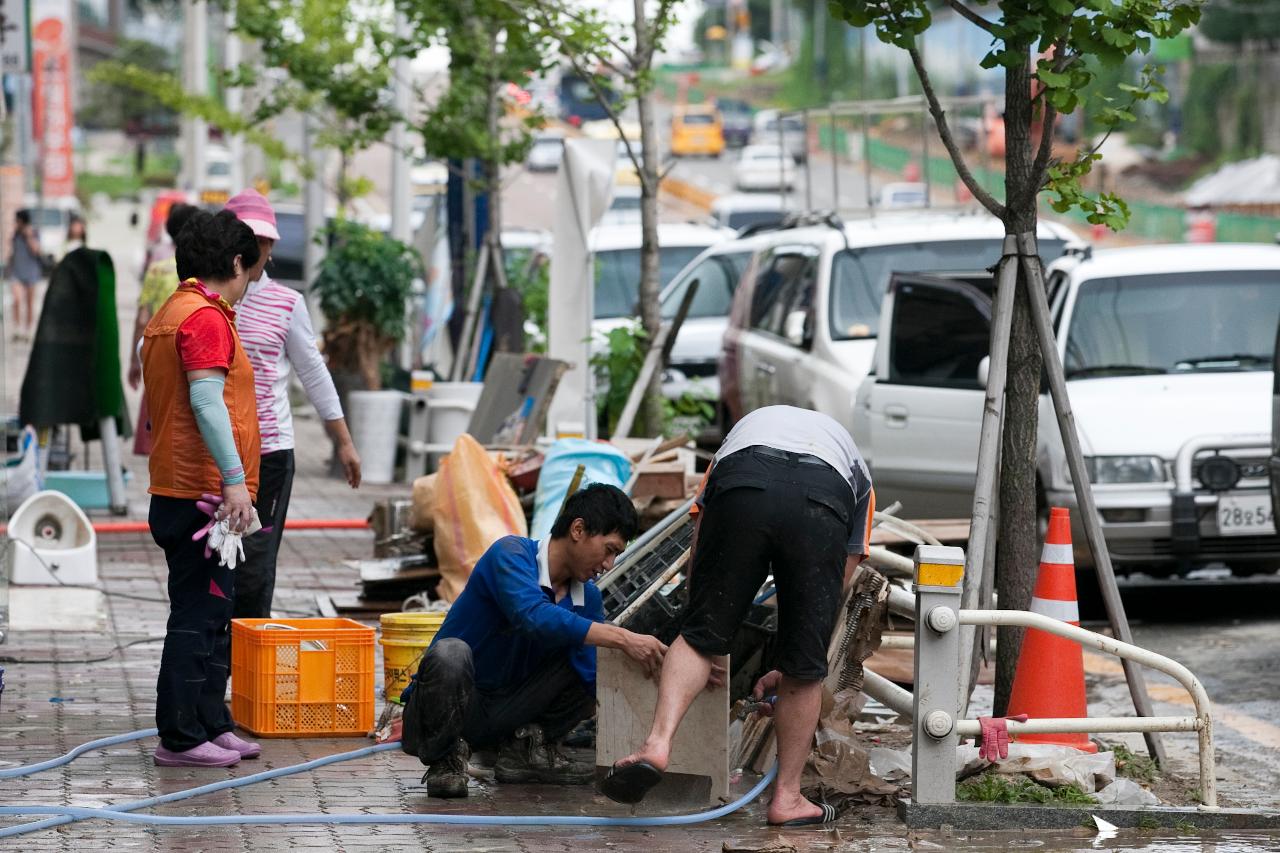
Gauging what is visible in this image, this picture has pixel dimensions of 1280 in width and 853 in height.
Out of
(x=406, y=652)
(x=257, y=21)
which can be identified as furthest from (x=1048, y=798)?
(x=257, y=21)

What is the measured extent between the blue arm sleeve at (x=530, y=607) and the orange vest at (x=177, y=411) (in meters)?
0.92

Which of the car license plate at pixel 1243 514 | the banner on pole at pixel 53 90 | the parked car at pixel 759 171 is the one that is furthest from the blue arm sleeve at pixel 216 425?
the parked car at pixel 759 171

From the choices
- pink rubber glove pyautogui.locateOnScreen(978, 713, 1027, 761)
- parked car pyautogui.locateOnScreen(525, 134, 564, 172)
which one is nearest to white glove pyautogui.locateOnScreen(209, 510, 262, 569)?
pink rubber glove pyautogui.locateOnScreen(978, 713, 1027, 761)

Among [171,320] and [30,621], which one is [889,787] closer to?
[171,320]

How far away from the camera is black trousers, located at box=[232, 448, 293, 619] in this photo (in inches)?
281

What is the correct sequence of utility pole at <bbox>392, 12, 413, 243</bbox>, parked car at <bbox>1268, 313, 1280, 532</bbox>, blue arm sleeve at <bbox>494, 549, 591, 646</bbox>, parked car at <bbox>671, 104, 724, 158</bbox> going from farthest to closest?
parked car at <bbox>671, 104, 724, 158</bbox>, utility pole at <bbox>392, 12, 413, 243</bbox>, parked car at <bbox>1268, 313, 1280, 532</bbox>, blue arm sleeve at <bbox>494, 549, 591, 646</bbox>

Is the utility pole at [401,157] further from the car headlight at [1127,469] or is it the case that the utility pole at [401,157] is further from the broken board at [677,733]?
the broken board at [677,733]

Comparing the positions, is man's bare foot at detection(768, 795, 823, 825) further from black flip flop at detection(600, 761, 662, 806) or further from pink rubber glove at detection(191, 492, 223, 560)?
pink rubber glove at detection(191, 492, 223, 560)

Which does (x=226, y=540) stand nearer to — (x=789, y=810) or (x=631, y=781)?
(x=631, y=781)

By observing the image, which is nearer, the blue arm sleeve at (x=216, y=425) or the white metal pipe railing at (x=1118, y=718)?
the white metal pipe railing at (x=1118, y=718)

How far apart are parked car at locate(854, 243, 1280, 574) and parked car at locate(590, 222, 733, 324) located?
552 centimetres

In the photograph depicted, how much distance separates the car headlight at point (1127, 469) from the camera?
10070 mm

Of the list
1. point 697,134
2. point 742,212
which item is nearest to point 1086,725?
point 742,212

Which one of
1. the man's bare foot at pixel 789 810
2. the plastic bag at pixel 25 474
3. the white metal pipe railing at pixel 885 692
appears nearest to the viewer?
the man's bare foot at pixel 789 810
